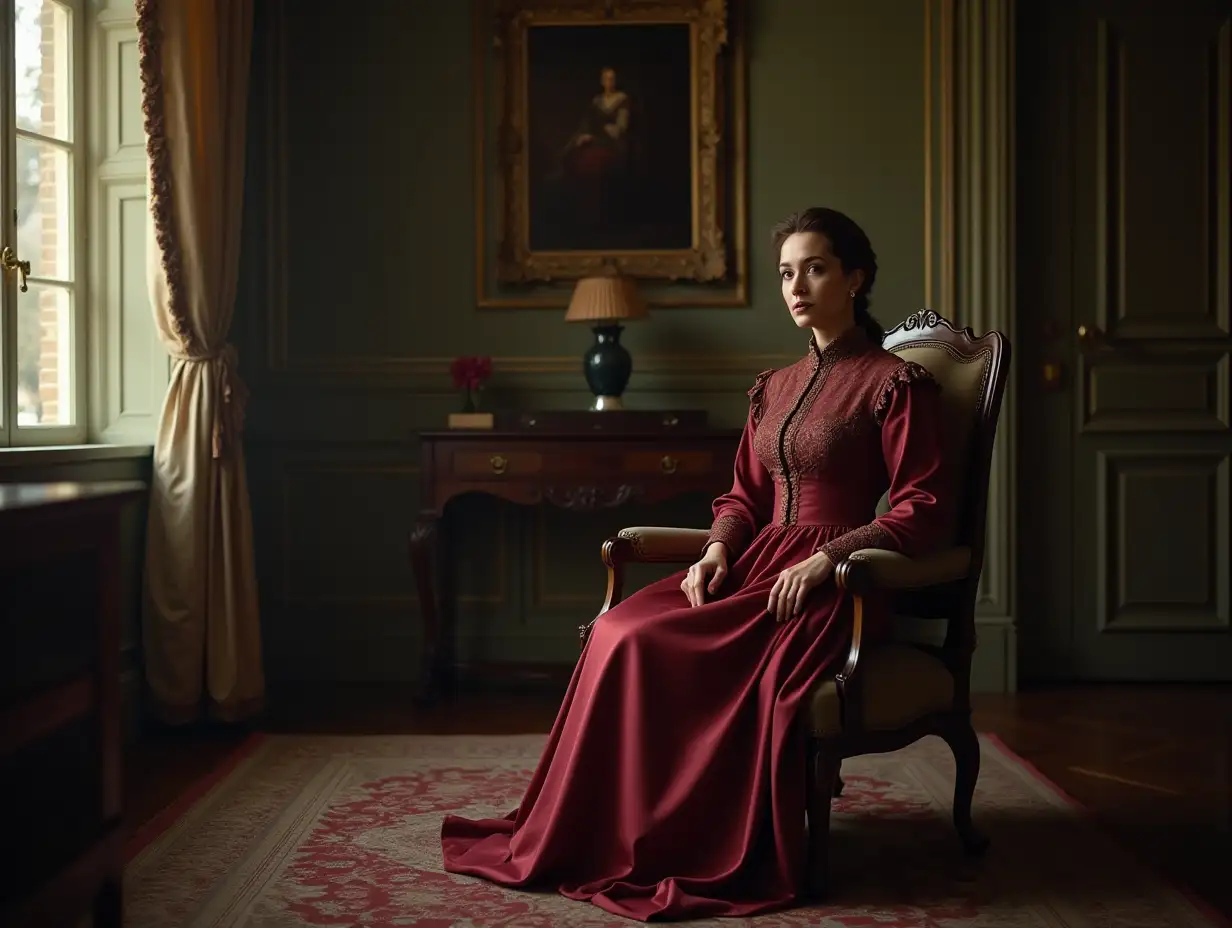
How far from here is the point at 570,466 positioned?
4.18 meters

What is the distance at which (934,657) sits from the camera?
109 inches

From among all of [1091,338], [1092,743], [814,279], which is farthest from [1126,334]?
[814,279]

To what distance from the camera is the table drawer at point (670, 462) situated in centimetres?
416

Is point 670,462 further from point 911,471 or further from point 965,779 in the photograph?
point 965,779

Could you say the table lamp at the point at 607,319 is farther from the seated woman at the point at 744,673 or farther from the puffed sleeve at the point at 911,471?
the puffed sleeve at the point at 911,471

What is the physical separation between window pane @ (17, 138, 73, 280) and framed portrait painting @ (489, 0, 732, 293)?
1.43 meters

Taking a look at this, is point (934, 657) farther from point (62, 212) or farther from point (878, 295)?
point (62, 212)

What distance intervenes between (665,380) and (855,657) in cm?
226

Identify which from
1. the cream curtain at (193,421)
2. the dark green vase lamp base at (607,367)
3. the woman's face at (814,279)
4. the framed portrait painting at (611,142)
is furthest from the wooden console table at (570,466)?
the woman's face at (814,279)

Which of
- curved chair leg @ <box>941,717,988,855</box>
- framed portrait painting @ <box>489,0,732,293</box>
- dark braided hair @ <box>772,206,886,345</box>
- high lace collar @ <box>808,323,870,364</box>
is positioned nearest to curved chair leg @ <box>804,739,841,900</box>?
curved chair leg @ <box>941,717,988,855</box>

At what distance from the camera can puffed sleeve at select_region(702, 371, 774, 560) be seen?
2.98 m

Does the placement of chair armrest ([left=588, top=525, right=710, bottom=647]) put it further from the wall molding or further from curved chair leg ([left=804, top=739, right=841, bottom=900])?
the wall molding

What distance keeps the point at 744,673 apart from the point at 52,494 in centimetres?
135

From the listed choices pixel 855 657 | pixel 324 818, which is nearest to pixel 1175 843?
pixel 855 657
